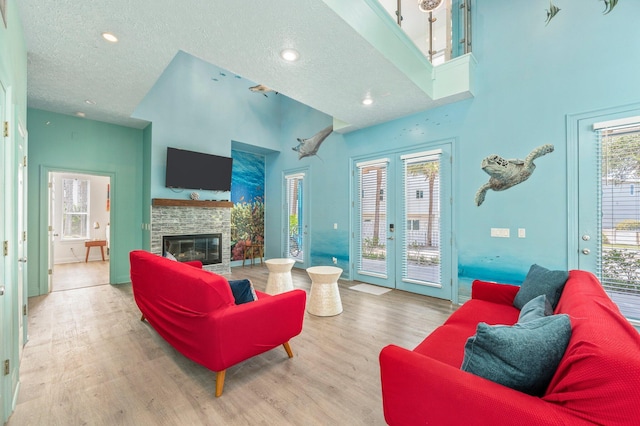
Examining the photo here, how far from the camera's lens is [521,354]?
1.14 metres

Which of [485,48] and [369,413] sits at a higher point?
[485,48]

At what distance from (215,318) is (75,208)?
27.7 feet

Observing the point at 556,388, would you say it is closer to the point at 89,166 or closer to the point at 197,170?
the point at 197,170

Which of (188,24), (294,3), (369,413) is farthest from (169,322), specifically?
(294,3)

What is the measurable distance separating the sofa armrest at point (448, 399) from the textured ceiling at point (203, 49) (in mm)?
2652

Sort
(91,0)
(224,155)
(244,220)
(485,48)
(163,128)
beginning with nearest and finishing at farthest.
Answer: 1. (91,0)
2. (485,48)
3. (163,128)
4. (224,155)
5. (244,220)

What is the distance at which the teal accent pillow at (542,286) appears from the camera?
231cm

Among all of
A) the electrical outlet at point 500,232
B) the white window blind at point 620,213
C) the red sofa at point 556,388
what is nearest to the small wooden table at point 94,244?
the red sofa at point 556,388

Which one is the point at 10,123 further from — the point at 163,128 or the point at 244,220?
the point at 244,220

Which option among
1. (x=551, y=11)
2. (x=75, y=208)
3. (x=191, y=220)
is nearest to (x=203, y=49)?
(x=191, y=220)

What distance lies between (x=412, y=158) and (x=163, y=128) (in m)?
4.55

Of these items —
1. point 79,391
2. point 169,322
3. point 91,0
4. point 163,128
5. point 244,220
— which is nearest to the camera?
point 79,391

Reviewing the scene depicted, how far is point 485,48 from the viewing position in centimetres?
408

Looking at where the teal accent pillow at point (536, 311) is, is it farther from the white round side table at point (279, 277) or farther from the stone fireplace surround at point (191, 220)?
the stone fireplace surround at point (191, 220)
